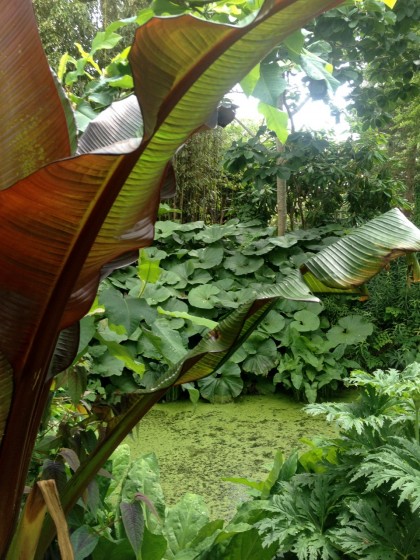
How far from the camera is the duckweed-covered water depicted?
2.25 meters

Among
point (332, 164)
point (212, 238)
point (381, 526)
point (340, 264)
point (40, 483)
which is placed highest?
point (332, 164)

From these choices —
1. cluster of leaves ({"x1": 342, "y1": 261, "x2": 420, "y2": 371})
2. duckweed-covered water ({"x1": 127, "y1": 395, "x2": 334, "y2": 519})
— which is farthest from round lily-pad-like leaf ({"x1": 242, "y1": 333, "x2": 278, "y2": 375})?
cluster of leaves ({"x1": 342, "y1": 261, "x2": 420, "y2": 371})

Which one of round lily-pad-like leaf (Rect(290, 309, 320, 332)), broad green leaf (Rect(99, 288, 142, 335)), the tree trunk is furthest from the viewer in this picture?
the tree trunk

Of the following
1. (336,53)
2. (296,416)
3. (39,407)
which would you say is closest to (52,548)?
(39,407)

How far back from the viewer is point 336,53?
2650mm

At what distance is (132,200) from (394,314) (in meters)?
3.42

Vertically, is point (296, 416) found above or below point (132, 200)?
below

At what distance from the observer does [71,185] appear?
1.78 ft

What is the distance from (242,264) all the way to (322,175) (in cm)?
102

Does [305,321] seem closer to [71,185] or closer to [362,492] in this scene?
[362,492]

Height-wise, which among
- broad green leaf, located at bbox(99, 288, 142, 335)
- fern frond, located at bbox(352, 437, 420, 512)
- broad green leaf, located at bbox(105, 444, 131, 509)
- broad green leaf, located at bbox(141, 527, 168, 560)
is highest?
broad green leaf, located at bbox(99, 288, 142, 335)

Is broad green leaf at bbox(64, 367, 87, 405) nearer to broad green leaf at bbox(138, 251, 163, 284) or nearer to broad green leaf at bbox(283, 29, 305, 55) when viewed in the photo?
broad green leaf at bbox(138, 251, 163, 284)

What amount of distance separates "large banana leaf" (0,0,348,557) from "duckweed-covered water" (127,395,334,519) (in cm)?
139

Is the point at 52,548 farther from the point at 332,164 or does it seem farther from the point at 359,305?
the point at 332,164
